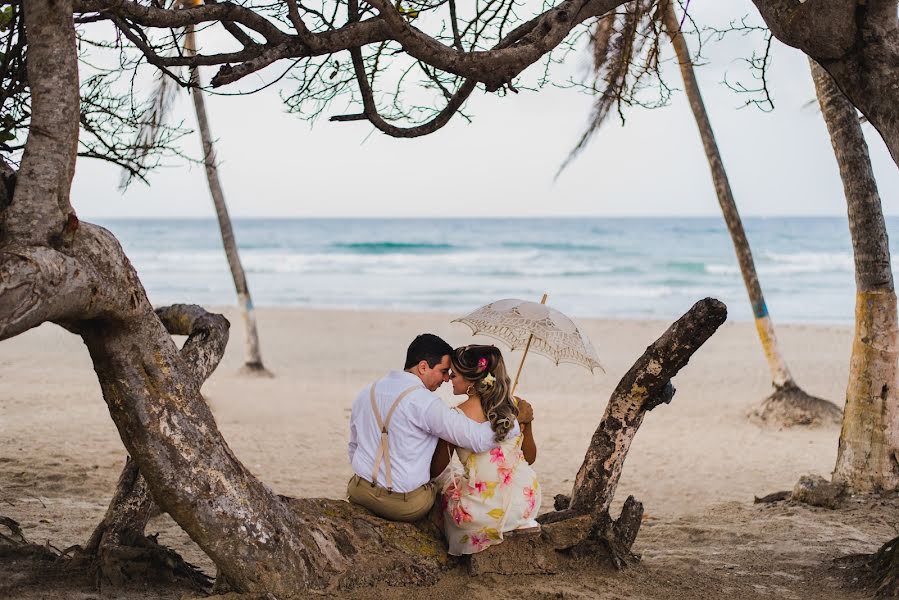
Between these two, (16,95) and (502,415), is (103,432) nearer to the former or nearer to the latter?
(16,95)

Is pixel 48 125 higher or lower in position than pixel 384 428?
higher

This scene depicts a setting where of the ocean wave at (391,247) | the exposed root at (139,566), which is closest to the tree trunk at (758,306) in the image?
the exposed root at (139,566)

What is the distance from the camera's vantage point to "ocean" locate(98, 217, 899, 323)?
26344 millimetres

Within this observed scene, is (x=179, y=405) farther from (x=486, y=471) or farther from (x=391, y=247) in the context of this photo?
(x=391, y=247)

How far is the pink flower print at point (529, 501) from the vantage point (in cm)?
421

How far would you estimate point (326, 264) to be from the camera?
39.2m

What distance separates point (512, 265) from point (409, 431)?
33553 millimetres

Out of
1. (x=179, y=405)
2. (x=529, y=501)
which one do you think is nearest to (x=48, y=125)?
(x=179, y=405)

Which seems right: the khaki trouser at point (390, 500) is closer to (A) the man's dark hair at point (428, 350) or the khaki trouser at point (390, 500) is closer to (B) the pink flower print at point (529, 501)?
(B) the pink flower print at point (529, 501)

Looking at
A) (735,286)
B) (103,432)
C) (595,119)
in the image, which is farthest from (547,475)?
(735,286)

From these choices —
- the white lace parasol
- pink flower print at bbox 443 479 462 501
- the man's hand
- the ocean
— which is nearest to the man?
pink flower print at bbox 443 479 462 501

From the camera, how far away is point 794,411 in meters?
9.90

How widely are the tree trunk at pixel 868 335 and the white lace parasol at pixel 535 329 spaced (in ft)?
8.58

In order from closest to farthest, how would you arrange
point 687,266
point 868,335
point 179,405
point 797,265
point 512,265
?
1. point 179,405
2. point 868,335
3. point 687,266
4. point 797,265
5. point 512,265
